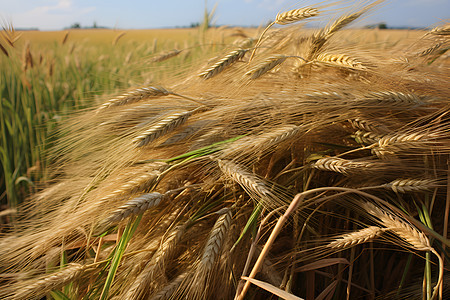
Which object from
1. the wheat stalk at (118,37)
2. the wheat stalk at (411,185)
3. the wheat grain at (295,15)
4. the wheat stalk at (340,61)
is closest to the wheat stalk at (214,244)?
the wheat stalk at (411,185)

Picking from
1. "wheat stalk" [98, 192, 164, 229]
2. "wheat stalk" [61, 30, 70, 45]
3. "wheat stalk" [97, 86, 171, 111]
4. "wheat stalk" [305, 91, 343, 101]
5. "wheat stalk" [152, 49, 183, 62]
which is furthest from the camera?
"wheat stalk" [61, 30, 70, 45]

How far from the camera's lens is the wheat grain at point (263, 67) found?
2.95 ft

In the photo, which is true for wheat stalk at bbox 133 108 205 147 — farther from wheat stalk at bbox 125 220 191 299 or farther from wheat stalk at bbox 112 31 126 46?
wheat stalk at bbox 112 31 126 46

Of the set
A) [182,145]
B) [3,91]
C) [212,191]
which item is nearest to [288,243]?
[212,191]

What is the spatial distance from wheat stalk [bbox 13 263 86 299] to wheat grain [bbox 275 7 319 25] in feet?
2.74

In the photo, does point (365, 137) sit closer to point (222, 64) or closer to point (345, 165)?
point (345, 165)

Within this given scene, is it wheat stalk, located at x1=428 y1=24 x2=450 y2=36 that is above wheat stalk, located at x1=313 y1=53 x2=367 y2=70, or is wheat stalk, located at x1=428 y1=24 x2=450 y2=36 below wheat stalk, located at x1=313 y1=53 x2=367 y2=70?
above

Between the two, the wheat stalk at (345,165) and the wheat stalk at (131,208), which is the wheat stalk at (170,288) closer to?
the wheat stalk at (131,208)

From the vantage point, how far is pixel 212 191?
95 cm

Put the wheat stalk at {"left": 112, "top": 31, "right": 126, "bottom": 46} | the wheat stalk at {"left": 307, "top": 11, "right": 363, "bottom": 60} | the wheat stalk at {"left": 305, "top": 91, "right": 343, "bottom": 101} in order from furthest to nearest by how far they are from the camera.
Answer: the wheat stalk at {"left": 112, "top": 31, "right": 126, "bottom": 46} < the wheat stalk at {"left": 307, "top": 11, "right": 363, "bottom": 60} < the wheat stalk at {"left": 305, "top": 91, "right": 343, "bottom": 101}

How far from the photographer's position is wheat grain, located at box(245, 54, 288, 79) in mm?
900

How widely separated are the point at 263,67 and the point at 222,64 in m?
0.13

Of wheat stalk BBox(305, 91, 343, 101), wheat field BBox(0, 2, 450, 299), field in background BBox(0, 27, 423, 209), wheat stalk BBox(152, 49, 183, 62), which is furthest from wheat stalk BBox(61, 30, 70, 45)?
wheat stalk BBox(305, 91, 343, 101)

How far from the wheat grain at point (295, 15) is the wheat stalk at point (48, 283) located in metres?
0.83
